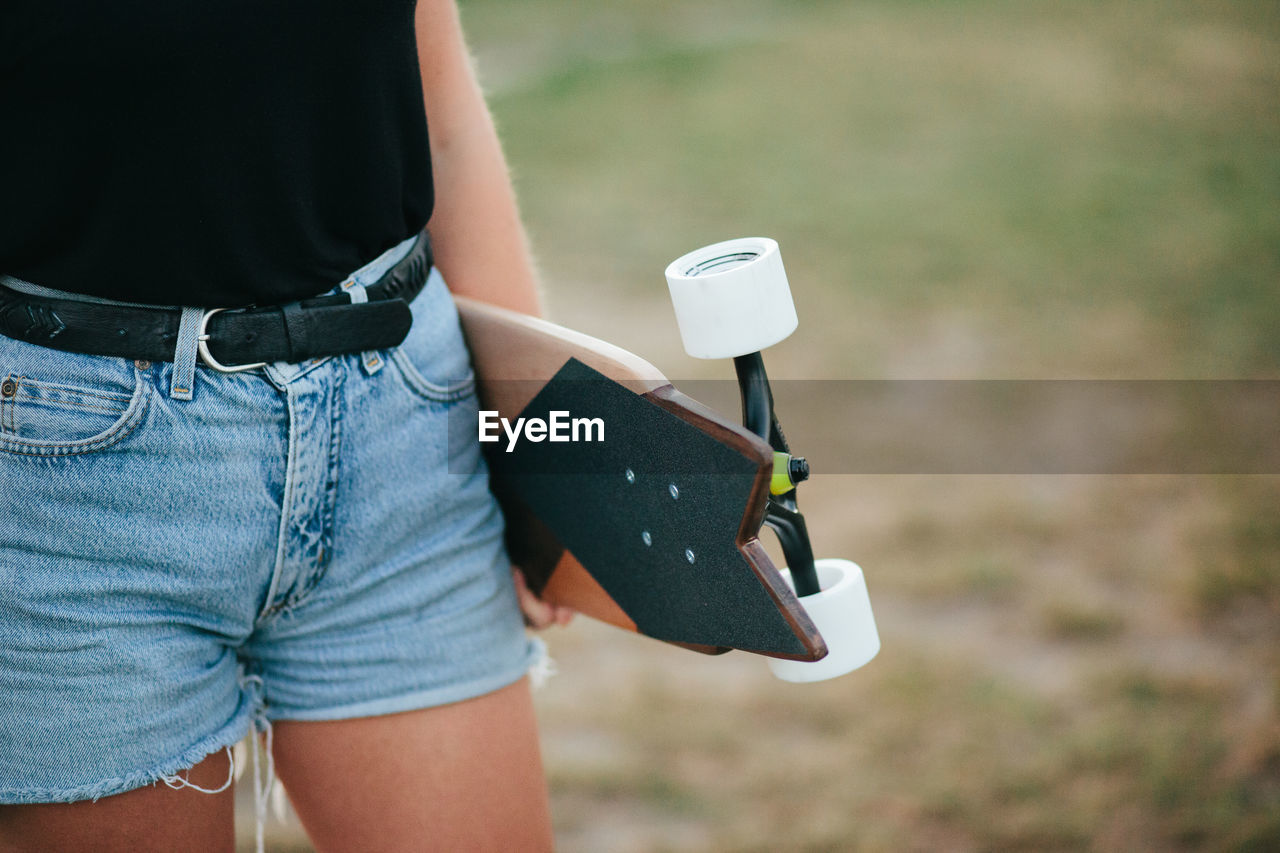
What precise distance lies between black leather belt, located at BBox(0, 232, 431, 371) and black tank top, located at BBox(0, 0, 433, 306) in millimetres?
17

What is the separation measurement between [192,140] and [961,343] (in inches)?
133

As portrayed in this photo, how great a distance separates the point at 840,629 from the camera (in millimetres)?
1040

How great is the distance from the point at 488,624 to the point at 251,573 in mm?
281

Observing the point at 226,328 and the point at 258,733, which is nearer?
the point at 226,328

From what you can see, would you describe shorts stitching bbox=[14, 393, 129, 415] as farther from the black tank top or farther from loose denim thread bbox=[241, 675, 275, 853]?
loose denim thread bbox=[241, 675, 275, 853]

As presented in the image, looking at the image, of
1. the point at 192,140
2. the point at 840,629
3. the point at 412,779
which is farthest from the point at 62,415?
the point at 840,629

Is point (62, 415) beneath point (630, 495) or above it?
above

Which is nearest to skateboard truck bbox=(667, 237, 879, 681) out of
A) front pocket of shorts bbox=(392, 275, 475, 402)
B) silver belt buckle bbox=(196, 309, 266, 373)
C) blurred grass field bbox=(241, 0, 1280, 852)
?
front pocket of shorts bbox=(392, 275, 475, 402)

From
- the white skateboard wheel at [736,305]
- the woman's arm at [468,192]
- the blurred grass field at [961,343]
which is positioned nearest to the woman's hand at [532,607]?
the woman's arm at [468,192]

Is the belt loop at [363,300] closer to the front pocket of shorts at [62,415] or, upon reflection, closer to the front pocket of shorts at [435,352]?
the front pocket of shorts at [435,352]

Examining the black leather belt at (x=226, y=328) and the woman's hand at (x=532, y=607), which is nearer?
the black leather belt at (x=226, y=328)

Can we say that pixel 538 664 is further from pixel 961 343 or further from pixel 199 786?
pixel 961 343

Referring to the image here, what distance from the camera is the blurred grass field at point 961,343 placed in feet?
7.20

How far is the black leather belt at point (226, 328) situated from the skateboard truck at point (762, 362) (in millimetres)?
290
